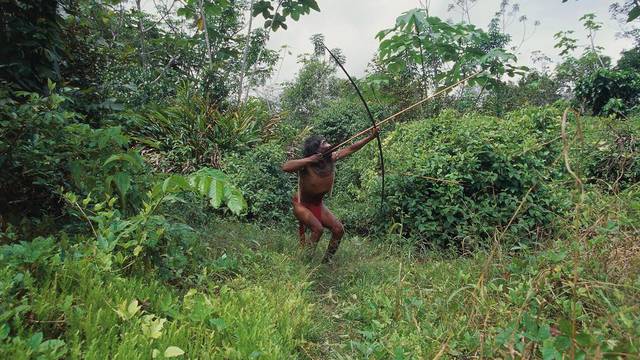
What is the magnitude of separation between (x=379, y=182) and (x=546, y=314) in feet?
11.6

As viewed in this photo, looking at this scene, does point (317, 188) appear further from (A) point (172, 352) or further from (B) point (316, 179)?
(A) point (172, 352)

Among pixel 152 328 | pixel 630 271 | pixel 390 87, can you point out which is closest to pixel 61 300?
pixel 152 328

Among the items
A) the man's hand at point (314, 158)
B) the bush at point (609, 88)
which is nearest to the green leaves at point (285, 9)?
the man's hand at point (314, 158)

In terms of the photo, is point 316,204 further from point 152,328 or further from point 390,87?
point 390,87

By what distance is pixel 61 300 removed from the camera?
2.01 m

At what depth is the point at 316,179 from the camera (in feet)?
14.1

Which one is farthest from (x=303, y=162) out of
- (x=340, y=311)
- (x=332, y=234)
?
(x=340, y=311)

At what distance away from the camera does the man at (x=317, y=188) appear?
4262 mm

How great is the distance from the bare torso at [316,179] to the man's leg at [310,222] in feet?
0.47

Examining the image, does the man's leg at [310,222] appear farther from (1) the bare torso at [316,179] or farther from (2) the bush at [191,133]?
(2) the bush at [191,133]

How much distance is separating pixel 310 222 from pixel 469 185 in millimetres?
2191

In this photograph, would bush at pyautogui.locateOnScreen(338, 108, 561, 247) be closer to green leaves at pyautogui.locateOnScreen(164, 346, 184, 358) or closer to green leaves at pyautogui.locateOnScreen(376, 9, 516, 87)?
green leaves at pyautogui.locateOnScreen(376, 9, 516, 87)

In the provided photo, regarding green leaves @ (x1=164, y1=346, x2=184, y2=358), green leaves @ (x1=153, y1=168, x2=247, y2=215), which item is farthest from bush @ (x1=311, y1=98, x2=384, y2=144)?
green leaves @ (x1=164, y1=346, x2=184, y2=358)

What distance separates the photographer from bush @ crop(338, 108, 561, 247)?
4945 millimetres
